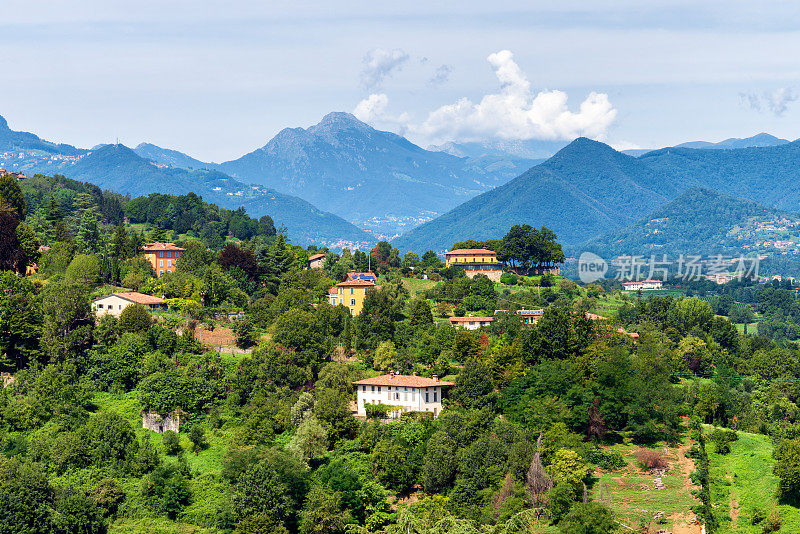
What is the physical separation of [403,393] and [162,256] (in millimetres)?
42580

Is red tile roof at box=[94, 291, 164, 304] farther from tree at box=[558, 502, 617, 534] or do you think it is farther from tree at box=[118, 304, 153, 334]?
tree at box=[558, 502, 617, 534]

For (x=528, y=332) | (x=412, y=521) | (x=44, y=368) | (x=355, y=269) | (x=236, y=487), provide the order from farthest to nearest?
1. (x=355, y=269)
2. (x=528, y=332)
3. (x=44, y=368)
4. (x=236, y=487)
5. (x=412, y=521)

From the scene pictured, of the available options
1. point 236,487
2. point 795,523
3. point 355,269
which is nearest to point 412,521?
point 236,487

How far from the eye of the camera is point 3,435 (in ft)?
194

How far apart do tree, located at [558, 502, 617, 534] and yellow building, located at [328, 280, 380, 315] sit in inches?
1702

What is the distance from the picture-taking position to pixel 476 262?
367 ft

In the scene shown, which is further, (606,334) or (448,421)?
(606,334)

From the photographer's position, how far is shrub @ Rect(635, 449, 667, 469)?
56.6m

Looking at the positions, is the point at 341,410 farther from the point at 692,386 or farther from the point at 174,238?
the point at 174,238

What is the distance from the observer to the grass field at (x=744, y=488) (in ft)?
165

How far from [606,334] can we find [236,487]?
3575 cm

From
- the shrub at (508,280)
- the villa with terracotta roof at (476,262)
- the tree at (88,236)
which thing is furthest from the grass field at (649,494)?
the tree at (88,236)

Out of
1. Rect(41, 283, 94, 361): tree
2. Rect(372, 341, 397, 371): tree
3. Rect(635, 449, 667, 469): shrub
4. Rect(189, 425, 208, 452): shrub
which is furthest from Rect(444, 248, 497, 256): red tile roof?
Rect(189, 425, 208, 452): shrub

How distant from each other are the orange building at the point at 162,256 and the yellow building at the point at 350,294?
63.0 ft
